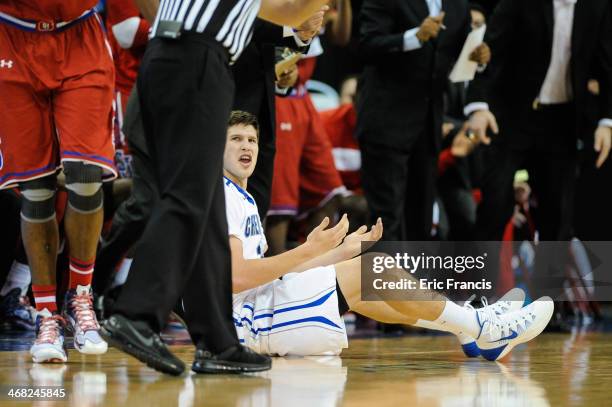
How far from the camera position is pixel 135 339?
2803 mm

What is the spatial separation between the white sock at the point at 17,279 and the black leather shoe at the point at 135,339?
2.98 meters

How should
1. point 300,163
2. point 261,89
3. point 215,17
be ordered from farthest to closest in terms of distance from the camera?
point 300,163 → point 261,89 → point 215,17

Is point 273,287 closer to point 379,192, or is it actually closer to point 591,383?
point 591,383

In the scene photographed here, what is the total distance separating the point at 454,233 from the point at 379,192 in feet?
6.14

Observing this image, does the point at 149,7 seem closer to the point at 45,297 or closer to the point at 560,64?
the point at 45,297

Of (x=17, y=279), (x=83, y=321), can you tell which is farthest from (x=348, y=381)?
(x=17, y=279)

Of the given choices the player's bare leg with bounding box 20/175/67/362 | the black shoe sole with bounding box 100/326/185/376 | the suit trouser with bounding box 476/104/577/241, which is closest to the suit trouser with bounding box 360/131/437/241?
the suit trouser with bounding box 476/104/577/241

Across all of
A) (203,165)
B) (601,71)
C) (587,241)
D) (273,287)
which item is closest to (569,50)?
(601,71)

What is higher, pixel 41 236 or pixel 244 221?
pixel 244 221

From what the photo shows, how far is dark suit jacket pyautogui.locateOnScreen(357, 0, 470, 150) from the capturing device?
5938mm

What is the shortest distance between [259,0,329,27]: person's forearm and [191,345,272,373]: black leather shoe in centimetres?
102

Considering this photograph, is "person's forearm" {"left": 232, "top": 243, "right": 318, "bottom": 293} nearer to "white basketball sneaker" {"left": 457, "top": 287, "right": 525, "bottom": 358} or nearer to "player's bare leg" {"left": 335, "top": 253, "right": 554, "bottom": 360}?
"player's bare leg" {"left": 335, "top": 253, "right": 554, "bottom": 360}

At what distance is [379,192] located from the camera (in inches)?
233

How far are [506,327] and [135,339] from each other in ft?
5.43
